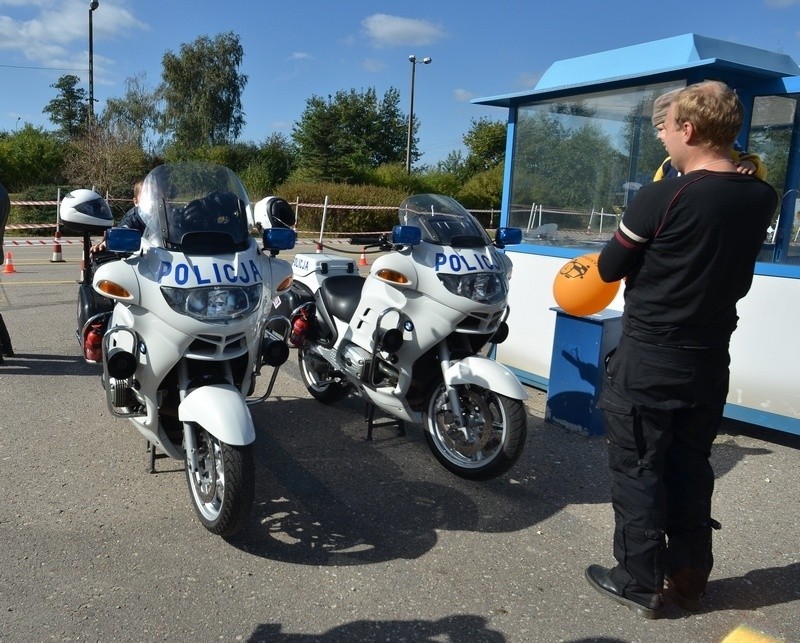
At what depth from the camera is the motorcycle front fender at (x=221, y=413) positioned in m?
3.07

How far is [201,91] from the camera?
48.3 meters

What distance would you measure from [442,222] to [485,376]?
101 cm

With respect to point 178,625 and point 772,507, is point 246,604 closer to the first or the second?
point 178,625

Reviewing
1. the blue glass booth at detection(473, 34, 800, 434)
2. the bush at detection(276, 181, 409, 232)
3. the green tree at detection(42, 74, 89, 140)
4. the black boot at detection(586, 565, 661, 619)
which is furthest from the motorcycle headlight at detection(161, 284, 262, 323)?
the green tree at detection(42, 74, 89, 140)

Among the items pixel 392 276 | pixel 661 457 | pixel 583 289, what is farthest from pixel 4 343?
pixel 661 457

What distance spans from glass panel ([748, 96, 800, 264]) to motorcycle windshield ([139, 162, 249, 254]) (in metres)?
4.38

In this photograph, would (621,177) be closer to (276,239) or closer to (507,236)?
(507,236)

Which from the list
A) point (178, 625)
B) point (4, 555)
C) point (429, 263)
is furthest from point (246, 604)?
point (429, 263)

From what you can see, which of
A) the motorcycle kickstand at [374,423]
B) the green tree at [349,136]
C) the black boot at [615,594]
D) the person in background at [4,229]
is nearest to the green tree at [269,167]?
the green tree at [349,136]

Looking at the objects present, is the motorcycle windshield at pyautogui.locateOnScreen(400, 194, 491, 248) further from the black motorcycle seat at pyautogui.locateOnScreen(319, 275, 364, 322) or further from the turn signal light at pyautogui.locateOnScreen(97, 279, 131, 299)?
the turn signal light at pyautogui.locateOnScreen(97, 279, 131, 299)

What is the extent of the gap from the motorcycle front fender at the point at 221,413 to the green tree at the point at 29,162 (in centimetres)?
3026

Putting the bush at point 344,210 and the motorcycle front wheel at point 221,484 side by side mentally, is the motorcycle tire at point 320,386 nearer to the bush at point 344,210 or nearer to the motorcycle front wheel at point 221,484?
the motorcycle front wheel at point 221,484

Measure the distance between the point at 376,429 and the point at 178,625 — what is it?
2377 millimetres

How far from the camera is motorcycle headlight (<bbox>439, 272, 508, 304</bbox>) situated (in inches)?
161
